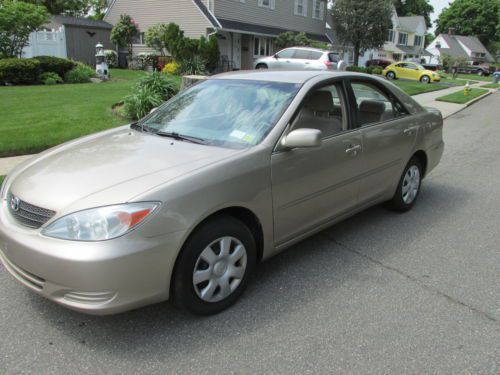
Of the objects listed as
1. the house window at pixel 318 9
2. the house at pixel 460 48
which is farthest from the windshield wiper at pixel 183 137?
the house at pixel 460 48

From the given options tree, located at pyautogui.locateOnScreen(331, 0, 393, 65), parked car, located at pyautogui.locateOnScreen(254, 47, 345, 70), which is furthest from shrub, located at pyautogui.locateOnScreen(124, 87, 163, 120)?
tree, located at pyautogui.locateOnScreen(331, 0, 393, 65)

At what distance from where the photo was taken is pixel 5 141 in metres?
7.27

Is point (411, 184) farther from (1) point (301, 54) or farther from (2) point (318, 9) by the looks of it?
(2) point (318, 9)

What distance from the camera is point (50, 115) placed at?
31.3 feet

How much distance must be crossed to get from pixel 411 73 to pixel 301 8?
33.8 ft

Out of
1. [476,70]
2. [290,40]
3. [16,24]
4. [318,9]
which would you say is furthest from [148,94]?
[476,70]

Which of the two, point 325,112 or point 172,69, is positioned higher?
point 172,69

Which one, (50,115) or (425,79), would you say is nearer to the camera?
(50,115)

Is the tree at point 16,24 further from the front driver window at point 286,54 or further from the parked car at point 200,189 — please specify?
the parked car at point 200,189

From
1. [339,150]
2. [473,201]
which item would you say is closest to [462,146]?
[473,201]

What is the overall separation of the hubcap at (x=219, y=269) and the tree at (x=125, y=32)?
87.0 ft

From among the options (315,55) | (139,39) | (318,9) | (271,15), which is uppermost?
(318,9)

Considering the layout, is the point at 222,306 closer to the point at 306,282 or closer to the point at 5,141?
the point at 306,282

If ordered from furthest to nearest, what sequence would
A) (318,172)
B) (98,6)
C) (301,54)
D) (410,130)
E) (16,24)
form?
(98,6) → (301,54) → (16,24) → (410,130) → (318,172)
